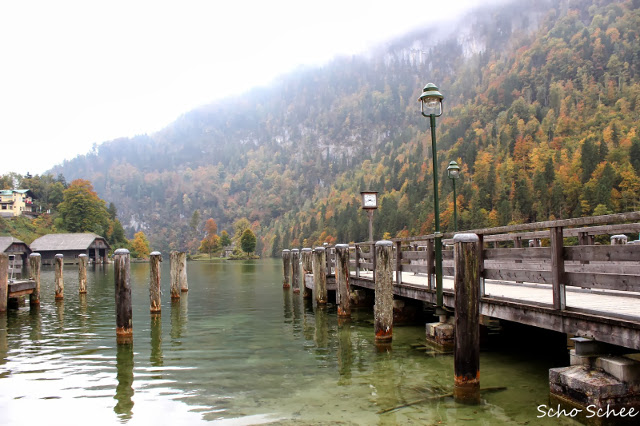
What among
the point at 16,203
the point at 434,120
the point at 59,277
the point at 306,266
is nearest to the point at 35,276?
the point at 59,277

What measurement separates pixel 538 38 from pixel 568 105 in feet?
224

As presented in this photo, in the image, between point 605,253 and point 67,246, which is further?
point 67,246

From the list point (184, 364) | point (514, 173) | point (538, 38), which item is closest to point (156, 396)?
point (184, 364)

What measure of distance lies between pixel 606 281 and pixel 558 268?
2.42 feet

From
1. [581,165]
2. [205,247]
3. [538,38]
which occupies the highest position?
[538,38]

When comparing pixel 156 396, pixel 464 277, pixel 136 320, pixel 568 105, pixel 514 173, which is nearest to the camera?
pixel 464 277

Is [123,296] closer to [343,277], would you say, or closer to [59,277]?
[343,277]

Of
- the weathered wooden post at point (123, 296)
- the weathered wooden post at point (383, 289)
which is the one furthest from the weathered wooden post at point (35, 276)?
the weathered wooden post at point (383, 289)

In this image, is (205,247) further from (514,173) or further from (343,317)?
(343,317)

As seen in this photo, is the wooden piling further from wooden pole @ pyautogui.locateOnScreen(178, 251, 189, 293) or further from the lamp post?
the lamp post

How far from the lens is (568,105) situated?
140 metres

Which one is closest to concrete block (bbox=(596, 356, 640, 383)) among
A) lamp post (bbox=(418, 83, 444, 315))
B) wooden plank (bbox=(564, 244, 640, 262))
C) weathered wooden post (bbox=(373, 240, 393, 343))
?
wooden plank (bbox=(564, 244, 640, 262))

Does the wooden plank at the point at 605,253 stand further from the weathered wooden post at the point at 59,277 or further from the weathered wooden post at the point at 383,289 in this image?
the weathered wooden post at the point at 59,277

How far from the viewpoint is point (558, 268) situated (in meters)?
7.01
